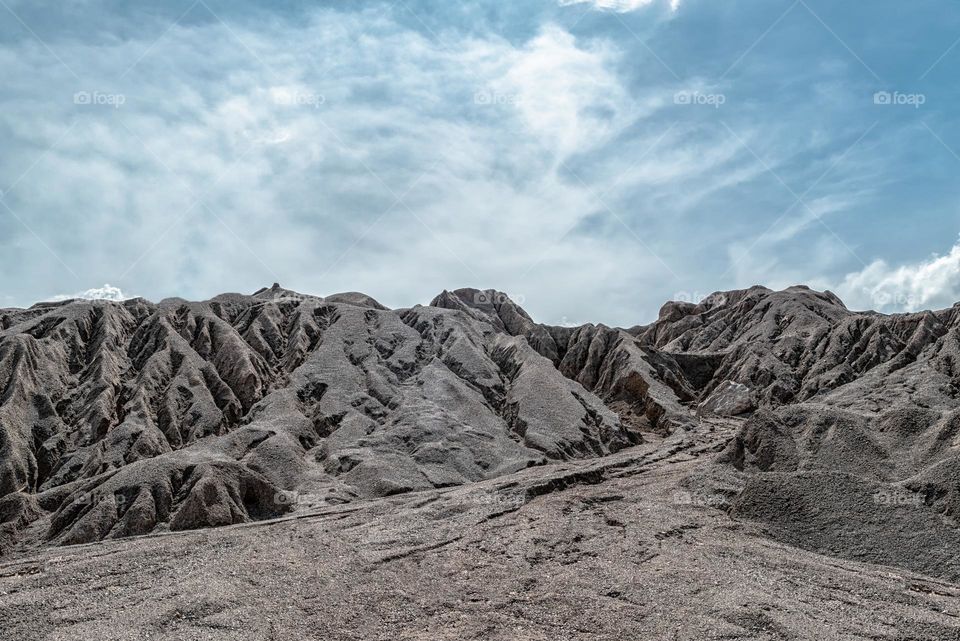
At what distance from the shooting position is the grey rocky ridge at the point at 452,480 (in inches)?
793

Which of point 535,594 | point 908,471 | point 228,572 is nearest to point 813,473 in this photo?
point 908,471

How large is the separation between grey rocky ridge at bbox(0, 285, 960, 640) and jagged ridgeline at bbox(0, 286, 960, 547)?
0.22m

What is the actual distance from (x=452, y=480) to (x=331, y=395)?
58.1ft

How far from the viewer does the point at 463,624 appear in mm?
19188

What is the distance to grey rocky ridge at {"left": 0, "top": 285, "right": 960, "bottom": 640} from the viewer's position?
20141mm

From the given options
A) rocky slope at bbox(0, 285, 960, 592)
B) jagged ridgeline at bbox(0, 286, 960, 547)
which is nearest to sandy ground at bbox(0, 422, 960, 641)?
rocky slope at bbox(0, 285, 960, 592)

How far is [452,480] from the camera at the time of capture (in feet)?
136

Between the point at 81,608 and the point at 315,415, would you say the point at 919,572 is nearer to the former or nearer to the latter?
the point at 81,608

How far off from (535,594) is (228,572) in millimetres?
10093

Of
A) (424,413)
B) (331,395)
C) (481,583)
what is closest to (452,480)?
(424,413)

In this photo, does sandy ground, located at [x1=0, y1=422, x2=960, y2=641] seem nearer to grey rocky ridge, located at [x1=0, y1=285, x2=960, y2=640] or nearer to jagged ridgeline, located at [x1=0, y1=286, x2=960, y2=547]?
grey rocky ridge, located at [x1=0, y1=285, x2=960, y2=640]

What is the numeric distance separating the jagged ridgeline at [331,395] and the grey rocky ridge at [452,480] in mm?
224

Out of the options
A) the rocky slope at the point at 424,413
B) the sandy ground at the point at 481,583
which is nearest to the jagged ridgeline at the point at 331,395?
the rocky slope at the point at 424,413

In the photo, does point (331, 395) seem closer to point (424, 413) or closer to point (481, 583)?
point (424, 413)
